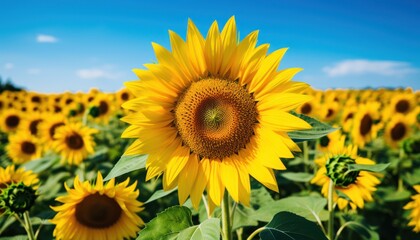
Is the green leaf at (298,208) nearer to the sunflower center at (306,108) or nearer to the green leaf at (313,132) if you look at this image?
the green leaf at (313,132)

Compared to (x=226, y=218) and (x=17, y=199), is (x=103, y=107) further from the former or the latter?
(x=226, y=218)

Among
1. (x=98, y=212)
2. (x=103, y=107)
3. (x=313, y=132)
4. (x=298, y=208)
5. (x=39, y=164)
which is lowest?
(x=39, y=164)

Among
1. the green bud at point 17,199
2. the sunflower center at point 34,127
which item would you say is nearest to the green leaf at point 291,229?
the green bud at point 17,199

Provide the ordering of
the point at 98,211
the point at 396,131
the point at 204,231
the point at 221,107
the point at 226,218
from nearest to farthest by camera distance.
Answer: the point at 204,231 → the point at 226,218 → the point at 221,107 → the point at 98,211 → the point at 396,131

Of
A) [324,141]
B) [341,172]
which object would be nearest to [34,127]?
[324,141]

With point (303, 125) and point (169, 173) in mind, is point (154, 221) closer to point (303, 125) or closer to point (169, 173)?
point (169, 173)

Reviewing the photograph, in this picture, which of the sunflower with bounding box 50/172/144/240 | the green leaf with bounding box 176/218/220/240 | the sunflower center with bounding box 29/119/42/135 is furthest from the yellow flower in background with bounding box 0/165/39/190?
the sunflower center with bounding box 29/119/42/135

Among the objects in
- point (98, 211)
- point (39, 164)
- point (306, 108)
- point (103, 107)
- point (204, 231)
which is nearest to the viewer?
point (204, 231)
